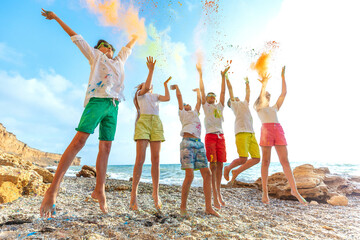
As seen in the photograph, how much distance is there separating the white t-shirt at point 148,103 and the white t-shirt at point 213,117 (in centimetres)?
129

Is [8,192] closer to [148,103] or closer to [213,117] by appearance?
[148,103]

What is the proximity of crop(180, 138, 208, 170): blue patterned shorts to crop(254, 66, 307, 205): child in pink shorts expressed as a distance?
2405 mm

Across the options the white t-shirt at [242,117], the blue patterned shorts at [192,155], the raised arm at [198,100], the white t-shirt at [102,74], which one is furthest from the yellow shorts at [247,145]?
the white t-shirt at [102,74]

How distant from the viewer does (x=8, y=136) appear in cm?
3497

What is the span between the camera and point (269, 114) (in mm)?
5273

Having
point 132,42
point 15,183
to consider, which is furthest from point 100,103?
point 15,183

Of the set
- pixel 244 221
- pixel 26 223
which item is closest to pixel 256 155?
pixel 244 221

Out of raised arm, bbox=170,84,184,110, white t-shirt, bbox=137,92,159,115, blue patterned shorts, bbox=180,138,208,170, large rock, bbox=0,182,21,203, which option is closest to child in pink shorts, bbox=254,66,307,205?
blue patterned shorts, bbox=180,138,208,170

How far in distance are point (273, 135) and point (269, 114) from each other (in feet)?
1.91

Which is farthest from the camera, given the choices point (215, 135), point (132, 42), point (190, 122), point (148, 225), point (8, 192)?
point (215, 135)

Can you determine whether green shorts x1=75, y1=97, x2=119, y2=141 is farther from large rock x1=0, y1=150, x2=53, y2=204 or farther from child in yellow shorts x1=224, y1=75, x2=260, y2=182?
child in yellow shorts x1=224, y1=75, x2=260, y2=182

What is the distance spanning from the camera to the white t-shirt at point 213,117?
15.2ft

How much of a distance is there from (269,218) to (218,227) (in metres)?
1.42

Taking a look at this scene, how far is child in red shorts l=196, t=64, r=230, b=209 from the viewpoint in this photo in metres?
4.39
